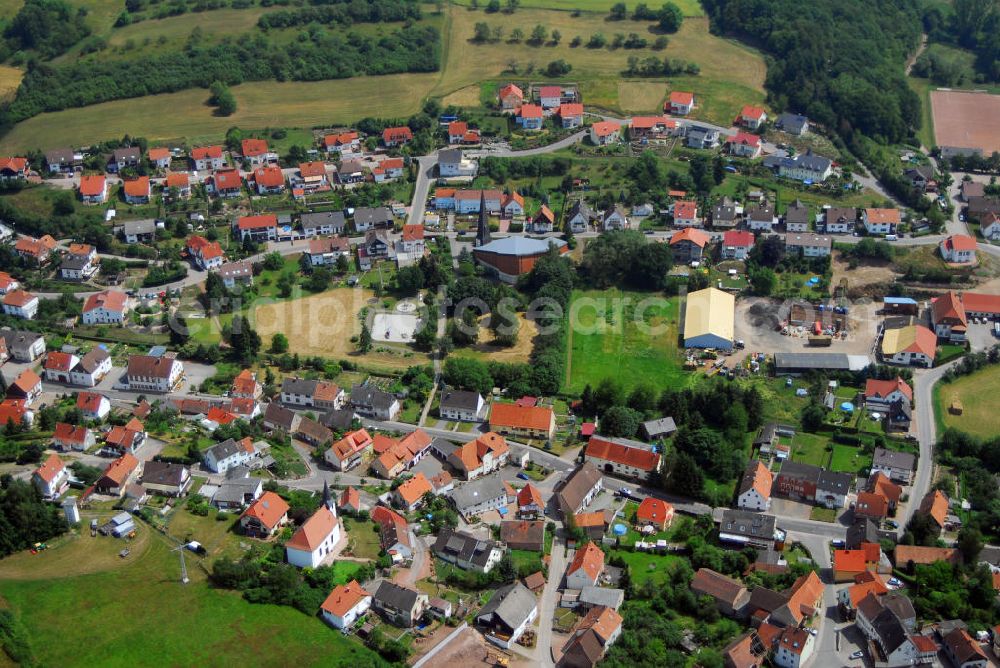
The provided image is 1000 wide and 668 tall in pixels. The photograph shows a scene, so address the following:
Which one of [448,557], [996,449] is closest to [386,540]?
[448,557]

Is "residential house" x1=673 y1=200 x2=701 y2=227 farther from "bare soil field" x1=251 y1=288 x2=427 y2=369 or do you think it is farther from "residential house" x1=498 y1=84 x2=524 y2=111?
"bare soil field" x1=251 y1=288 x2=427 y2=369

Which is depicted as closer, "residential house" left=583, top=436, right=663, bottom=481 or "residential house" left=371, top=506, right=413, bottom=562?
"residential house" left=371, top=506, right=413, bottom=562

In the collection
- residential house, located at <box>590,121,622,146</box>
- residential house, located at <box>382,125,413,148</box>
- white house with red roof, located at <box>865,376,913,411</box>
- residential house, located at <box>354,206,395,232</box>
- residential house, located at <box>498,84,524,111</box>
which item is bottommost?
white house with red roof, located at <box>865,376,913,411</box>

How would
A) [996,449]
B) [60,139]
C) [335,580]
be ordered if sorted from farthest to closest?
[60,139], [996,449], [335,580]

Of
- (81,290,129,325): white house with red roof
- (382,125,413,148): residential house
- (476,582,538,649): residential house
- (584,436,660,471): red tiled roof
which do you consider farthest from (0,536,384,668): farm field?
(382,125,413,148): residential house

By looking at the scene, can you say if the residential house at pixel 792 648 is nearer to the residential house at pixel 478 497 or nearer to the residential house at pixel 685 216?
the residential house at pixel 478 497

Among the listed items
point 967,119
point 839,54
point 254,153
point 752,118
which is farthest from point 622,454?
point 967,119

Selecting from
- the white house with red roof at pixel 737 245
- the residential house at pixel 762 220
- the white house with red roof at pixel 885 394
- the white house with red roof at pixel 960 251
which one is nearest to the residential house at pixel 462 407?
the white house with red roof at pixel 885 394

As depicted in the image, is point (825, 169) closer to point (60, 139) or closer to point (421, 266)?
point (421, 266)

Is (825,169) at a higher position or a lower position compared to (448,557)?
higher
